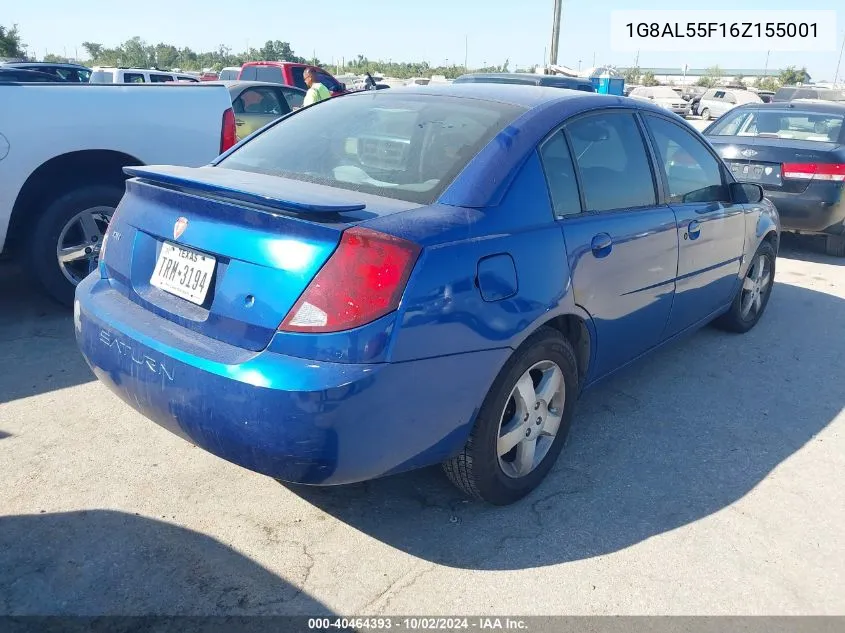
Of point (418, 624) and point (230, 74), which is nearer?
point (418, 624)

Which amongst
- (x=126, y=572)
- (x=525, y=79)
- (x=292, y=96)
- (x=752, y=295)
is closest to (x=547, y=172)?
(x=126, y=572)

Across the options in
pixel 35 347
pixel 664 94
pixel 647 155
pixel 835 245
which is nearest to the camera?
pixel 647 155

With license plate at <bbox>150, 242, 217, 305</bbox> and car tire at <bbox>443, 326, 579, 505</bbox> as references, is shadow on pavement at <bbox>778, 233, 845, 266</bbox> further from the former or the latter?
license plate at <bbox>150, 242, 217, 305</bbox>

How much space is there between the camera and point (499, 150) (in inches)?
106

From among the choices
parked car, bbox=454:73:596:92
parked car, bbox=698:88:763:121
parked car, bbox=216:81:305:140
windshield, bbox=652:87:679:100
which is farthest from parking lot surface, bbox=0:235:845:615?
windshield, bbox=652:87:679:100

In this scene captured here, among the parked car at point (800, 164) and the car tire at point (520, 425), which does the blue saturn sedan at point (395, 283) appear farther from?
the parked car at point (800, 164)

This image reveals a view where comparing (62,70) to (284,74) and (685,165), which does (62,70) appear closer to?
(284,74)

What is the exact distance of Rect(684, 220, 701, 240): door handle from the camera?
370 centimetres

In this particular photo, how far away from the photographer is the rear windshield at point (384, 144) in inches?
106

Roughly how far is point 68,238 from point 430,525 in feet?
11.1

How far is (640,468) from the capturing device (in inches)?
127

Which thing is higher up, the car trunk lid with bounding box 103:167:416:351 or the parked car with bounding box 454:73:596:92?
the parked car with bounding box 454:73:596:92

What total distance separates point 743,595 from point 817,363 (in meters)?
2.69

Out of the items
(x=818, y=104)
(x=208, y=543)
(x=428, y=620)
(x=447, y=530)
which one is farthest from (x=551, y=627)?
(x=818, y=104)
